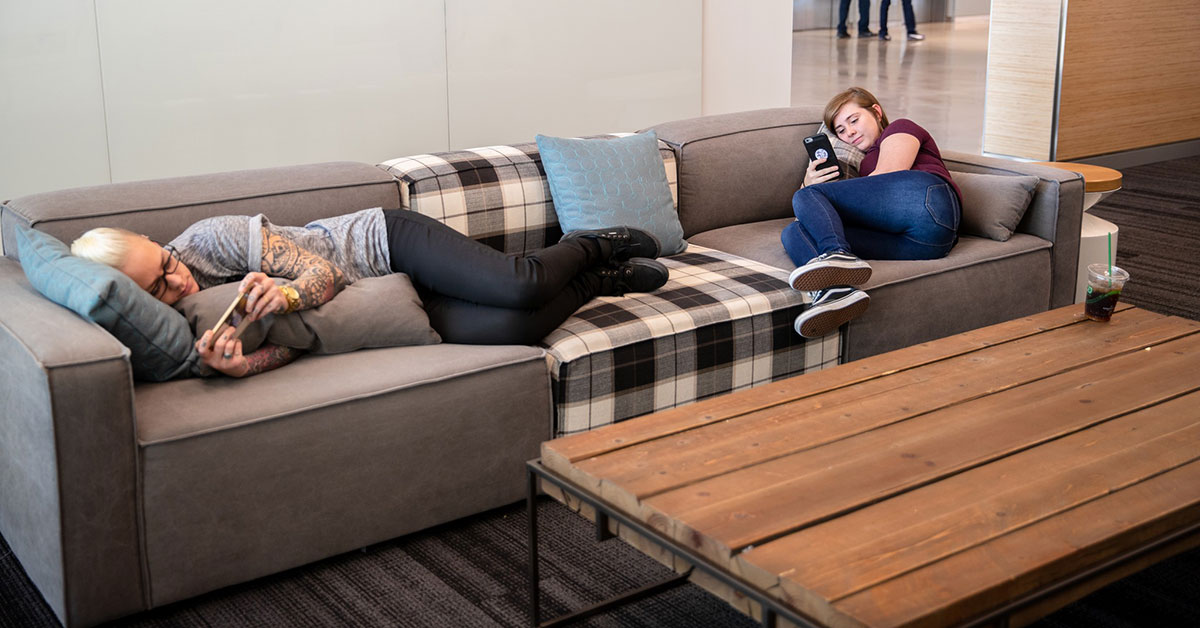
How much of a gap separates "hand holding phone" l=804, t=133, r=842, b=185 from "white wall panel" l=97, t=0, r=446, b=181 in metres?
1.38

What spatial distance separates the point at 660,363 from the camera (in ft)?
8.47

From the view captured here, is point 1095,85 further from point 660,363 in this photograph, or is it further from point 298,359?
point 298,359

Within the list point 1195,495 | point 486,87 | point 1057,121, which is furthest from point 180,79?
point 1057,121

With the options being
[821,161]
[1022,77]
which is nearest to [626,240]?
[821,161]

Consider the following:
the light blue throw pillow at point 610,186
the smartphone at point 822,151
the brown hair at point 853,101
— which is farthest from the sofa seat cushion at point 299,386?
the brown hair at point 853,101

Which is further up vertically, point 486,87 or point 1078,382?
point 486,87

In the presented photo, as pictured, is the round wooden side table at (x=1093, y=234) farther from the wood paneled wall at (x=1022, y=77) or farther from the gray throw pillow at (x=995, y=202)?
the wood paneled wall at (x=1022, y=77)

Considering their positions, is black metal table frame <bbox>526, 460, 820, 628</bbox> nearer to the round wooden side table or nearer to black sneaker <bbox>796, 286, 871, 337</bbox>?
black sneaker <bbox>796, 286, 871, 337</bbox>

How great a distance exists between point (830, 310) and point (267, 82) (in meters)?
2.01

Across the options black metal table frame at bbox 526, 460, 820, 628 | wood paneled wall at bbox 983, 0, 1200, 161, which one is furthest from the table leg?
wood paneled wall at bbox 983, 0, 1200, 161

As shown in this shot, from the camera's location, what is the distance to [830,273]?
2711 millimetres

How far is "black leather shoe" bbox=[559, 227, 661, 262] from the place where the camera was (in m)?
2.82

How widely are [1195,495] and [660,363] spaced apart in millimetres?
1181

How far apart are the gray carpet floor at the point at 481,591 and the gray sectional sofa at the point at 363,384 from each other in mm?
52
